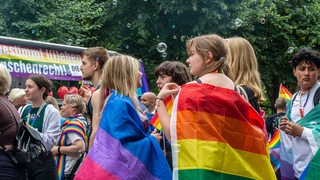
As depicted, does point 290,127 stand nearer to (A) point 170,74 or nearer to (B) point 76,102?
(A) point 170,74

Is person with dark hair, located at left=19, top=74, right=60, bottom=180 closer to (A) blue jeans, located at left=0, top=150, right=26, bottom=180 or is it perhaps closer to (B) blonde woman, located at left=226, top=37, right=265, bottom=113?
(A) blue jeans, located at left=0, top=150, right=26, bottom=180

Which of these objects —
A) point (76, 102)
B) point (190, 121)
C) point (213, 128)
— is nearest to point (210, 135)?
point (213, 128)

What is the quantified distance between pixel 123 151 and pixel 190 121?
883mm

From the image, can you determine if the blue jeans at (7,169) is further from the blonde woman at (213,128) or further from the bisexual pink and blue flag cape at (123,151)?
the blonde woman at (213,128)

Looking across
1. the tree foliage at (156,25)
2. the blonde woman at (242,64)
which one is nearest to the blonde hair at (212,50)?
the blonde woman at (242,64)

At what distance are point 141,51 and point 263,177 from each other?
16.3 m

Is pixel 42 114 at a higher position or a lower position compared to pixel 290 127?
lower

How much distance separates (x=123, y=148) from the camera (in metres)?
4.08

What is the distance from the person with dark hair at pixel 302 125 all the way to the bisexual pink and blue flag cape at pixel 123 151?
3.30ft

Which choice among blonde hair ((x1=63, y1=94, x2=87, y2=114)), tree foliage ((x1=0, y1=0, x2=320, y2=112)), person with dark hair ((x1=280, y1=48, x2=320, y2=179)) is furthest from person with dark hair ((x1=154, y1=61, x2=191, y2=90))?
tree foliage ((x1=0, y1=0, x2=320, y2=112))

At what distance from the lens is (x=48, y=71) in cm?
947

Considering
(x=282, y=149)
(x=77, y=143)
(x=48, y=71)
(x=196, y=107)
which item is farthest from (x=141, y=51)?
(x=196, y=107)

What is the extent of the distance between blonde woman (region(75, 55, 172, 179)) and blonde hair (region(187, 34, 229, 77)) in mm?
801

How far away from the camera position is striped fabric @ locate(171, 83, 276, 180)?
335cm
